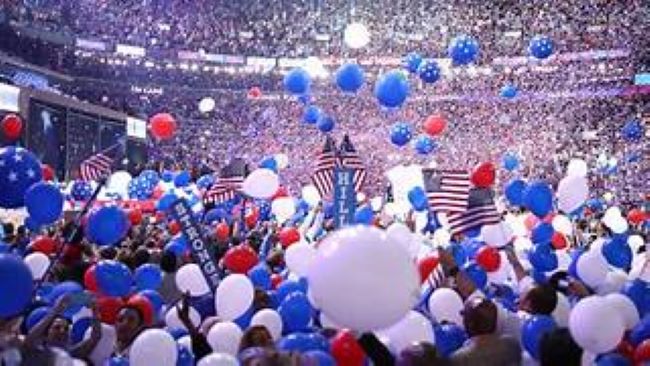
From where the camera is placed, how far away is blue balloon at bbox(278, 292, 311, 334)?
5078 millimetres

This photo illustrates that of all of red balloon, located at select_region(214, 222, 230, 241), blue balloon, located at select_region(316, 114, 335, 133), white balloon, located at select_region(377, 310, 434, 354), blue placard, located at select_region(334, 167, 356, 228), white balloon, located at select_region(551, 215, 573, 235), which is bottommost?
red balloon, located at select_region(214, 222, 230, 241)

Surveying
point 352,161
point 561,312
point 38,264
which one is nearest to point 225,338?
point 561,312

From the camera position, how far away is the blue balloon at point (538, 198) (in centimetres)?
693

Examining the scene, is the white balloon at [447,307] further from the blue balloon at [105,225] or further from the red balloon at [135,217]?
the red balloon at [135,217]

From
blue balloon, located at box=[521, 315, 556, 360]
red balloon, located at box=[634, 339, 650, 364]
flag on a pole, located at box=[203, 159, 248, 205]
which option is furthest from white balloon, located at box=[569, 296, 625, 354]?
flag on a pole, located at box=[203, 159, 248, 205]

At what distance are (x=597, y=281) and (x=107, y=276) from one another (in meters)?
3.01

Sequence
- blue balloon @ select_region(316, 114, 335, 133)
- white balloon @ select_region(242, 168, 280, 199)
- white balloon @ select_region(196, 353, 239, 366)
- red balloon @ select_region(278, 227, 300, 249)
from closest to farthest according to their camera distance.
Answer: white balloon @ select_region(196, 353, 239, 366) < red balloon @ select_region(278, 227, 300, 249) < white balloon @ select_region(242, 168, 280, 199) < blue balloon @ select_region(316, 114, 335, 133)

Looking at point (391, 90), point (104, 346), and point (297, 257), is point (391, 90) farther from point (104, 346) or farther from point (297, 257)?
point (104, 346)

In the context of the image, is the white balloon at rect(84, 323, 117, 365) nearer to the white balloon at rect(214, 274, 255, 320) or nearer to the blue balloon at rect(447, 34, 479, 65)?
the white balloon at rect(214, 274, 255, 320)

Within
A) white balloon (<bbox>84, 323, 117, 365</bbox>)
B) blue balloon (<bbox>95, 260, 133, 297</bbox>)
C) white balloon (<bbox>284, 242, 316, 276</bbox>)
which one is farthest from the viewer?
white balloon (<bbox>284, 242, 316, 276</bbox>)

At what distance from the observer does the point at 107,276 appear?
17.7 feet

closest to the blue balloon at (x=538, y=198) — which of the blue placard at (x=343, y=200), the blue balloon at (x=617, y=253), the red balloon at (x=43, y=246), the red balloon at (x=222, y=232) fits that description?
the blue balloon at (x=617, y=253)

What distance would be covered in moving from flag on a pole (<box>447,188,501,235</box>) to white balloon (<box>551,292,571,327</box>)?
199cm

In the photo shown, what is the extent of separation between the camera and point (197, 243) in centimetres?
592
